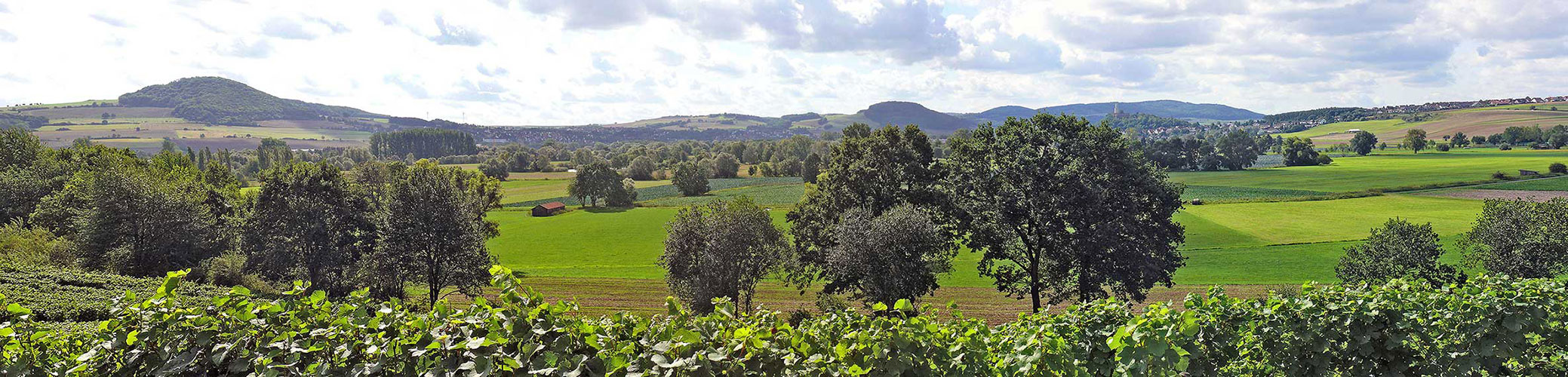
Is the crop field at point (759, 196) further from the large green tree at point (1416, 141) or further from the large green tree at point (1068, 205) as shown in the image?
the large green tree at point (1416, 141)

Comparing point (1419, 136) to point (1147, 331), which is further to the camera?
point (1419, 136)

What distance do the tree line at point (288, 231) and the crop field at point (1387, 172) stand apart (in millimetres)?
81503

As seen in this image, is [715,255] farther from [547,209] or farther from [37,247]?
[547,209]

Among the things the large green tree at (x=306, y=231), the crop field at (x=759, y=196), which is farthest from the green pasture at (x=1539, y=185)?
the large green tree at (x=306, y=231)

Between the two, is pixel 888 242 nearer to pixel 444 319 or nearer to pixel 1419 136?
pixel 444 319

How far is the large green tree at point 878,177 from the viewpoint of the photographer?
106 ft

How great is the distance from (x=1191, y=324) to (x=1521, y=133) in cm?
20646

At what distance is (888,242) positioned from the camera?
28.6 m

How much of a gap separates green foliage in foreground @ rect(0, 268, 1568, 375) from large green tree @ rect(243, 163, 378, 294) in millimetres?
33136

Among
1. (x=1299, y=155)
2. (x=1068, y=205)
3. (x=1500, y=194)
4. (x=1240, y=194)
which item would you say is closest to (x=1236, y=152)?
(x=1299, y=155)

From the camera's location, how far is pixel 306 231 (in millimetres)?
34875

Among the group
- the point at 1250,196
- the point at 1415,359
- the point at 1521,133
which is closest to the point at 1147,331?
the point at 1415,359

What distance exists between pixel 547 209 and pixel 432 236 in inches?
2055

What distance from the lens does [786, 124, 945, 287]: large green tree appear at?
32.4m
